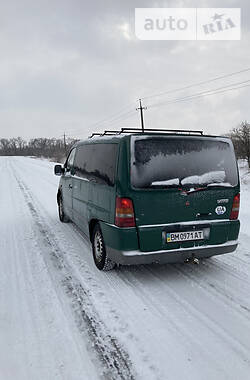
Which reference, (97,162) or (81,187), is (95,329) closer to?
(97,162)

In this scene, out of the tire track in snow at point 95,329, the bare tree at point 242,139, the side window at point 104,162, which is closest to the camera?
the tire track in snow at point 95,329

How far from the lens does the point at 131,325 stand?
9.42 ft

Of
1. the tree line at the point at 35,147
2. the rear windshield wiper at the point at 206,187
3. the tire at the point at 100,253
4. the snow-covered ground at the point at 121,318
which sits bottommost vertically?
the snow-covered ground at the point at 121,318

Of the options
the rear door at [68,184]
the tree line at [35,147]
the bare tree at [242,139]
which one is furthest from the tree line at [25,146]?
the rear door at [68,184]

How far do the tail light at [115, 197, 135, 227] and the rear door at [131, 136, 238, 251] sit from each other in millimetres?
64

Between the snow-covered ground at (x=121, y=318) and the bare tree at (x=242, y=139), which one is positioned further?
the bare tree at (x=242, y=139)

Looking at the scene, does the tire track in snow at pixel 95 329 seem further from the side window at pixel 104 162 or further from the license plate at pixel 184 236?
the side window at pixel 104 162

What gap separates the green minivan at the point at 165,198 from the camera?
3.57m

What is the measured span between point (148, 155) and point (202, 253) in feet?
4.90

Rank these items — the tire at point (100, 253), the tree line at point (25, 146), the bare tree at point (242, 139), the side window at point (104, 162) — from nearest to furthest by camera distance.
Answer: the side window at point (104, 162), the tire at point (100, 253), the bare tree at point (242, 139), the tree line at point (25, 146)

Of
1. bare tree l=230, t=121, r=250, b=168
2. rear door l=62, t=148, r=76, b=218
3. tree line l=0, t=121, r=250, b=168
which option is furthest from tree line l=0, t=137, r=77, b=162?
rear door l=62, t=148, r=76, b=218

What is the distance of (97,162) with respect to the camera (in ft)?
14.5

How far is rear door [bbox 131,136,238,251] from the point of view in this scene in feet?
11.7

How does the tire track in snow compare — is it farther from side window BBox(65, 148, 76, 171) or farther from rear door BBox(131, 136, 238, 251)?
side window BBox(65, 148, 76, 171)
